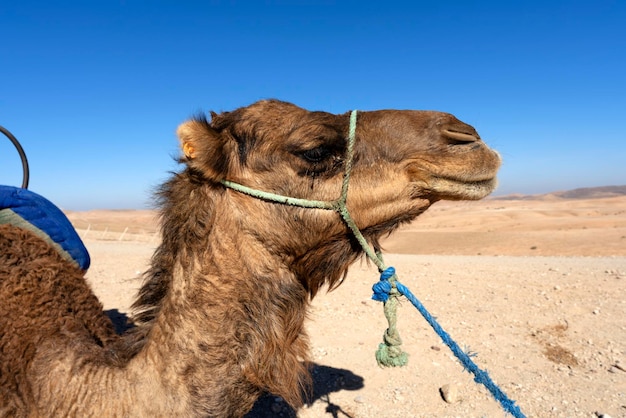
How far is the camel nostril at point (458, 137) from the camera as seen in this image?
2100mm

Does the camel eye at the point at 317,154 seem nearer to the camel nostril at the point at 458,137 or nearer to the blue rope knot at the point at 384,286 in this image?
the camel nostril at the point at 458,137

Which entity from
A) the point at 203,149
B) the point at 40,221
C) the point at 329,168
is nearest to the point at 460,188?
the point at 329,168

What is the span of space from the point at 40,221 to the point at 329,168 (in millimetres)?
2479

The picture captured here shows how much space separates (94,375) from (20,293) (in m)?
0.75

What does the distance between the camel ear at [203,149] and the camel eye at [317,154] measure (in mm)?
403

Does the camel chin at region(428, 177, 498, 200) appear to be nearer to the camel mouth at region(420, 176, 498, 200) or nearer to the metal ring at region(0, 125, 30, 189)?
the camel mouth at region(420, 176, 498, 200)

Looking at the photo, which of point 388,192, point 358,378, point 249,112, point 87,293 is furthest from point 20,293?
point 358,378

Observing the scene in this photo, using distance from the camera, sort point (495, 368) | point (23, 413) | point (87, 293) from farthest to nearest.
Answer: point (495, 368), point (87, 293), point (23, 413)

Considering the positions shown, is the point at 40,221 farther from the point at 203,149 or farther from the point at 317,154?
the point at 317,154

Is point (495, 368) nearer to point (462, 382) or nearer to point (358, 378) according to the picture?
point (462, 382)

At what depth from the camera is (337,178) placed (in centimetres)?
218

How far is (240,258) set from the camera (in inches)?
83.4

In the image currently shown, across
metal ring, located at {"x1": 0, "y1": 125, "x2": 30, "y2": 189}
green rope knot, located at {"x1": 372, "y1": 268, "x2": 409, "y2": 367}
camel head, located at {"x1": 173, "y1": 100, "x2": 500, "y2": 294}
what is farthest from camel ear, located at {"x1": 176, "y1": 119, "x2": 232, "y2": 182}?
metal ring, located at {"x1": 0, "y1": 125, "x2": 30, "y2": 189}

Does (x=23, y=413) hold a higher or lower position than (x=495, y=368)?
higher
